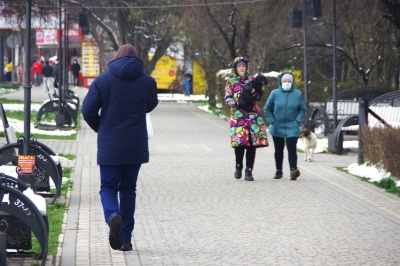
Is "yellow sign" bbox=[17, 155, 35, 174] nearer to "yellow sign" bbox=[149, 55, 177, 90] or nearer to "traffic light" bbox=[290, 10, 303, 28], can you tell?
"traffic light" bbox=[290, 10, 303, 28]

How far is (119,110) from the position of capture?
9.06m

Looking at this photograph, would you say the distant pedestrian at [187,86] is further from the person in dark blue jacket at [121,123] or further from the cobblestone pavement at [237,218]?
the person in dark blue jacket at [121,123]

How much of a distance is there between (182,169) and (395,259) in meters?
8.38

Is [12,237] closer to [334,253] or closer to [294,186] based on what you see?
[334,253]

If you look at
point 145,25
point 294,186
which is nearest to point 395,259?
point 294,186

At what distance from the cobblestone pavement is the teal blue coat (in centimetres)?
70

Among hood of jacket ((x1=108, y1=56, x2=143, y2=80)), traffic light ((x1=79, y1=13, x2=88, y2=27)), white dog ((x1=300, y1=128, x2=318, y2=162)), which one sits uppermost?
traffic light ((x1=79, y1=13, x2=88, y2=27))

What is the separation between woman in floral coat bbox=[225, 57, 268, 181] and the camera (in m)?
15.1

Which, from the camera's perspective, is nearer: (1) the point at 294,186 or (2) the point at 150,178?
(1) the point at 294,186

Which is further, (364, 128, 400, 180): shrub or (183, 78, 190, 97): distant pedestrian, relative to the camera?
(183, 78, 190, 97): distant pedestrian

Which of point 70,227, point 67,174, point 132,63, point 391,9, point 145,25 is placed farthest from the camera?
point 145,25

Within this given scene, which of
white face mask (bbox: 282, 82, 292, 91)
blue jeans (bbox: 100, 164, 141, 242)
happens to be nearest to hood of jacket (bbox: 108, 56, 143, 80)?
blue jeans (bbox: 100, 164, 141, 242)

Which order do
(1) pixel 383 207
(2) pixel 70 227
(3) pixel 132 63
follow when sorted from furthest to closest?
1. (1) pixel 383 207
2. (2) pixel 70 227
3. (3) pixel 132 63

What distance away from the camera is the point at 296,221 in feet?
36.6
